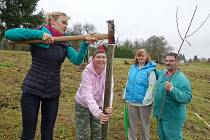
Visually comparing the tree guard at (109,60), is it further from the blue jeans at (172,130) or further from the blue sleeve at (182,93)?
the blue jeans at (172,130)

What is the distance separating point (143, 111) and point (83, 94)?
5.40ft

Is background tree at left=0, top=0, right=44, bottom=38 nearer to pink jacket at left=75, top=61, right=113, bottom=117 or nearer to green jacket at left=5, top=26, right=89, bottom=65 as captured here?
pink jacket at left=75, top=61, right=113, bottom=117

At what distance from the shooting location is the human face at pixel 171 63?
5.25m

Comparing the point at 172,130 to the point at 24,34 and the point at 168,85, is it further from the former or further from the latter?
the point at 24,34

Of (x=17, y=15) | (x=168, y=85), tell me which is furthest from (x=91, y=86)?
(x=17, y=15)

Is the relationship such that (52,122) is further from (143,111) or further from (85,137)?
(143,111)

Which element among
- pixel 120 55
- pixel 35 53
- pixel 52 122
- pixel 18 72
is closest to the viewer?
pixel 35 53

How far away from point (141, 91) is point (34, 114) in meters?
2.21

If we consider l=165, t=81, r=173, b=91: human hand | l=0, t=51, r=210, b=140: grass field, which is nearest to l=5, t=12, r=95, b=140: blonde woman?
l=165, t=81, r=173, b=91: human hand

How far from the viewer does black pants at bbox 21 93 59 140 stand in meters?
3.98

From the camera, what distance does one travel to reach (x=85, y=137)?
4.75 m

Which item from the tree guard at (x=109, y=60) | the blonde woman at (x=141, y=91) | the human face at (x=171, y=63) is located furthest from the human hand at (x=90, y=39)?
the blonde woman at (x=141, y=91)

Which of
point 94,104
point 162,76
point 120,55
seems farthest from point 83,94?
point 120,55

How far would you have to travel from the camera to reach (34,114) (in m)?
4.04
